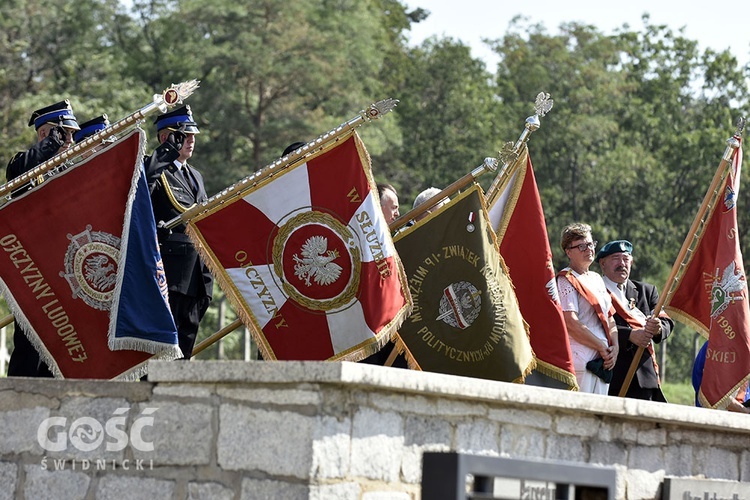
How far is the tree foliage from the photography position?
31.3 m

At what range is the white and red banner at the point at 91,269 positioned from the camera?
258 inches

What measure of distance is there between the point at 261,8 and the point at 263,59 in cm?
207

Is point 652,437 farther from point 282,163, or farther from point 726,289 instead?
point 282,163

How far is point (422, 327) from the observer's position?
721cm

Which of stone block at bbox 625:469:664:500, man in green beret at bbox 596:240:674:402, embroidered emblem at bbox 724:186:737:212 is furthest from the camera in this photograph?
embroidered emblem at bbox 724:186:737:212

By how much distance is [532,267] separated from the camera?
7746 millimetres

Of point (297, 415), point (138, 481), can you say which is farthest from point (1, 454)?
point (297, 415)

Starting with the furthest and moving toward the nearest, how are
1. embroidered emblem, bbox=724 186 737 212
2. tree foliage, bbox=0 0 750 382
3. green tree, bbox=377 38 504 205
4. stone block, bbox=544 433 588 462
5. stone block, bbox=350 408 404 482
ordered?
1. green tree, bbox=377 38 504 205
2. tree foliage, bbox=0 0 750 382
3. embroidered emblem, bbox=724 186 737 212
4. stone block, bbox=544 433 588 462
5. stone block, bbox=350 408 404 482

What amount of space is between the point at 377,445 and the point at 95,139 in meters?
2.35

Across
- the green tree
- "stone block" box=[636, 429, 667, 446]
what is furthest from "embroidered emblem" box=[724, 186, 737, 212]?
the green tree

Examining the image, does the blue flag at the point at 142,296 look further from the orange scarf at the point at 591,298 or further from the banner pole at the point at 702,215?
the banner pole at the point at 702,215

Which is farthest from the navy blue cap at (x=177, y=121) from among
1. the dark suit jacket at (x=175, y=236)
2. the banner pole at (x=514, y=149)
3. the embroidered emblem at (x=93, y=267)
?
the banner pole at (x=514, y=149)

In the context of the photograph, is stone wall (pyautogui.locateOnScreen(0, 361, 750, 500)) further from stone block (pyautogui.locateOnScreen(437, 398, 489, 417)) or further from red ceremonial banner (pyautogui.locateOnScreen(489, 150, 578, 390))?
red ceremonial banner (pyautogui.locateOnScreen(489, 150, 578, 390))

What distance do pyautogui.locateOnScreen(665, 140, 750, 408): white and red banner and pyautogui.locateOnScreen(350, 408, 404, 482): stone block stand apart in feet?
10.5
